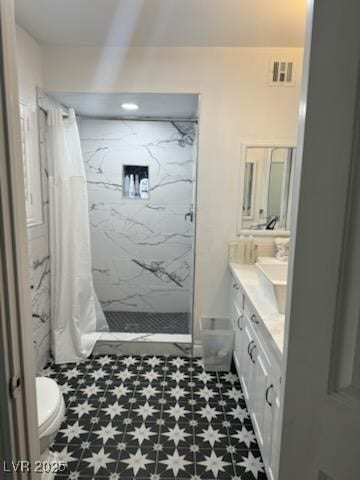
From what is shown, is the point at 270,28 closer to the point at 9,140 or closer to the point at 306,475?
the point at 9,140

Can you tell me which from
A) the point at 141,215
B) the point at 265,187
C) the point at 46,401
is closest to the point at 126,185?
the point at 141,215

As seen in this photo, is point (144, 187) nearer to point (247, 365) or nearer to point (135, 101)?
point (135, 101)

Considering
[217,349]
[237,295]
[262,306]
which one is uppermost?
[262,306]

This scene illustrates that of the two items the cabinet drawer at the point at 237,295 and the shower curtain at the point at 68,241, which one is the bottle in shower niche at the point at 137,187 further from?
the cabinet drawer at the point at 237,295

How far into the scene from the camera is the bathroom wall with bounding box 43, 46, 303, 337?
2.54 metres

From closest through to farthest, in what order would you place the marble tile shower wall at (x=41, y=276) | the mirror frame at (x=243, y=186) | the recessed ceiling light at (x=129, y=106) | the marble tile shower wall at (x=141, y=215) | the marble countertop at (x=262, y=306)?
1. the marble countertop at (x=262, y=306)
2. the marble tile shower wall at (x=41, y=276)
3. the mirror frame at (x=243, y=186)
4. the recessed ceiling light at (x=129, y=106)
5. the marble tile shower wall at (x=141, y=215)

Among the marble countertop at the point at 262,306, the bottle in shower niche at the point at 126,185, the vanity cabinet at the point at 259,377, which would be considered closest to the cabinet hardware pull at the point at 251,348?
the vanity cabinet at the point at 259,377

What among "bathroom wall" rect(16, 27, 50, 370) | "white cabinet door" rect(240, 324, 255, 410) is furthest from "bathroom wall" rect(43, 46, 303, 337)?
"white cabinet door" rect(240, 324, 255, 410)

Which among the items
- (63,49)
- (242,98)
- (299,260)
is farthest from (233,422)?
(63,49)

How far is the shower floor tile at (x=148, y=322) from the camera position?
3.44 metres

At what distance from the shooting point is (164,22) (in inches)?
84.2

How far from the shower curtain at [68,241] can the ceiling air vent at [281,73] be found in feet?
5.49

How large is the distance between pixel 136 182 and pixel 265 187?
1.54 meters

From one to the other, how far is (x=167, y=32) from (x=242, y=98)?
75cm
